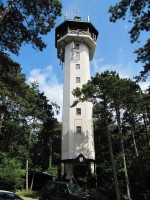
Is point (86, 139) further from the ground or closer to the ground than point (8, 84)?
closer to the ground

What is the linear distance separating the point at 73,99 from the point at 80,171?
870 centimetres

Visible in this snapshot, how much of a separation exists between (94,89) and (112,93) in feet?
5.89

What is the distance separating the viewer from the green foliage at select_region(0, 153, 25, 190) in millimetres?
26297

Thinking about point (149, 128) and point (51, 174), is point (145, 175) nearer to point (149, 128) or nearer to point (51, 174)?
point (149, 128)

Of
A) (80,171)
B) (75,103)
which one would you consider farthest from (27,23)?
(80,171)

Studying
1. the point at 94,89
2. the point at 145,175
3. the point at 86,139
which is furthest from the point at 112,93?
the point at 145,175

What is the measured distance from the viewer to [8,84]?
766 inches

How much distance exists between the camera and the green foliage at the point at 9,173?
26297 millimetres

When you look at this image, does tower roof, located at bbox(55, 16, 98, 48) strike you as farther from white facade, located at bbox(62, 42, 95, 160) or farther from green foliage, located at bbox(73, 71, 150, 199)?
green foliage, located at bbox(73, 71, 150, 199)

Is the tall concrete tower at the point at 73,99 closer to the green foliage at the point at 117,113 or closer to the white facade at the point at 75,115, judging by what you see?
the white facade at the point at 75,115

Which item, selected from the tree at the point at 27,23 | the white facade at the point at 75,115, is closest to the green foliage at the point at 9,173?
the white facade at the point at 75,115

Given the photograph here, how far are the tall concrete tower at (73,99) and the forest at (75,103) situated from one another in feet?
7.40

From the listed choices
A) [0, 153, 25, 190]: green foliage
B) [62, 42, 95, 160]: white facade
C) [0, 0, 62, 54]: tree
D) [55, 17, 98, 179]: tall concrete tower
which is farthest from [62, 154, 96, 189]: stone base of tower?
[0, 0, 62, 54]: tree

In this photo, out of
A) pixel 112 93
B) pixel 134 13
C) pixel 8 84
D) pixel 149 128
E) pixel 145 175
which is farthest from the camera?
pixel 149 128
